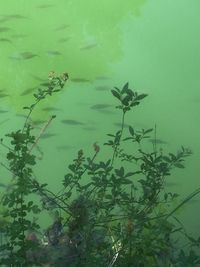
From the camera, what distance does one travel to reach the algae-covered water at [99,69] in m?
3.69

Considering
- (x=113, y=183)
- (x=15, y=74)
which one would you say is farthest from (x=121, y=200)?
(x=15, y=74)

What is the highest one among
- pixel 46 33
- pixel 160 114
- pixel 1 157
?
pixel 46 33

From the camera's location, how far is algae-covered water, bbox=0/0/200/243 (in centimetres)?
369

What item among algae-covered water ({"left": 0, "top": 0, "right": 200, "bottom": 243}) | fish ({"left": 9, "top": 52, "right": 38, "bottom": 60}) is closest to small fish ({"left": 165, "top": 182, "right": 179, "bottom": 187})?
algae-covered water ({"left": 0, "top": 0, "right": 200, "bottom": 243})

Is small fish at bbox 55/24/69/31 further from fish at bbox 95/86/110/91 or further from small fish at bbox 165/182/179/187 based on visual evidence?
small fish at bbox 165/182/179/187

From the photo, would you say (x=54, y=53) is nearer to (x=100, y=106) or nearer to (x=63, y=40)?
(x=63, y=40)

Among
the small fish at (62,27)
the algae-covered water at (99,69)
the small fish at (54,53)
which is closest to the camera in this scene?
the algae-covered water at (99,69)

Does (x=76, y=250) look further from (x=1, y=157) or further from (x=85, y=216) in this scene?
(x=1, y=157)

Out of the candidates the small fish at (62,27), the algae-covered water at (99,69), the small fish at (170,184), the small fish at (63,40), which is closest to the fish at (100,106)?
the algae-covered water at (99,69)

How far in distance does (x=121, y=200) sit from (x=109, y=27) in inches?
161

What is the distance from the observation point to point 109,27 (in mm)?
5816

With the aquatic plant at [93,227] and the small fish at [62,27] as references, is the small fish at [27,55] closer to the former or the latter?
the small fish at [62,27]

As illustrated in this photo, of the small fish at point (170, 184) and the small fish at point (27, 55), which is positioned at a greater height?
the small fish at point (27, 55)

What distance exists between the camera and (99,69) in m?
4.91
